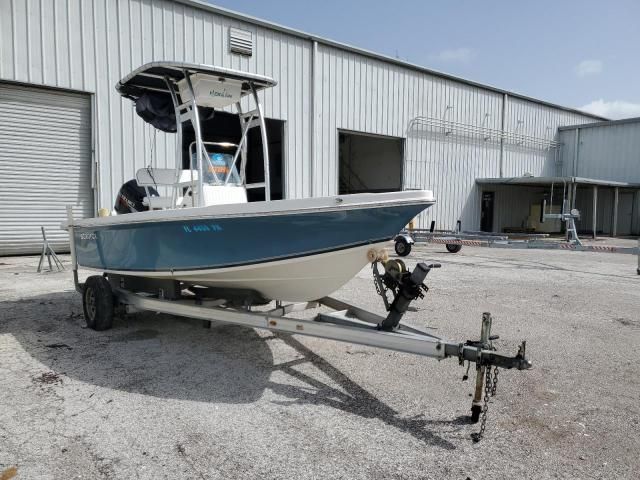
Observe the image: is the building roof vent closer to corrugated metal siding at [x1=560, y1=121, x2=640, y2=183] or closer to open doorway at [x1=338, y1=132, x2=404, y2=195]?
open doorway at [x1=338, y1=132, x2=404, y2=195]

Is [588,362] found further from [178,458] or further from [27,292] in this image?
[27,292]

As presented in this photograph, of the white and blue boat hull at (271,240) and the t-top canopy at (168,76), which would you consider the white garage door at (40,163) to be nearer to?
the t-top canopy at (168,76)

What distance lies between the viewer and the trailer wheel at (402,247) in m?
10.9

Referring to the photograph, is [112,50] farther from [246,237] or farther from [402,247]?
[246,237]

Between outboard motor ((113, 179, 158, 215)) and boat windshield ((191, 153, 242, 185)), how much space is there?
0.88m

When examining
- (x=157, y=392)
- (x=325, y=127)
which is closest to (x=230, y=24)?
(x=325, y=127)

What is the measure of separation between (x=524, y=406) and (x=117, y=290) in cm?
408

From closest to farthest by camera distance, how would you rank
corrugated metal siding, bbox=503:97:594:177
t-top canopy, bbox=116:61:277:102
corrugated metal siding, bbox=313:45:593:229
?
1. t-top canopy, bbox=116:61:277:102
2. corrugated metal siding, bbox=313:45:593:229
3. corrugated metal siding, bbox=503:97:594:177

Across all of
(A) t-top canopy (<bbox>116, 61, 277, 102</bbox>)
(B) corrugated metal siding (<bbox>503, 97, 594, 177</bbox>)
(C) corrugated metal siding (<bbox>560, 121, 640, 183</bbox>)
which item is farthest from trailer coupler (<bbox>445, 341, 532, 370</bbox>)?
(C) corrugated metal siding (<bbox>560, 121, 640, 183</bbox>)

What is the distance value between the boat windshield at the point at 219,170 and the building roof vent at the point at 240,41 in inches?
334

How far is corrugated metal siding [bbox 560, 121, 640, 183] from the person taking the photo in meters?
23.4

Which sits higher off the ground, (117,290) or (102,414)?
(117,290)

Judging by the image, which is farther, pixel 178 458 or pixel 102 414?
pixel 102 414

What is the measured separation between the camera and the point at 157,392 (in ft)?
11.0
